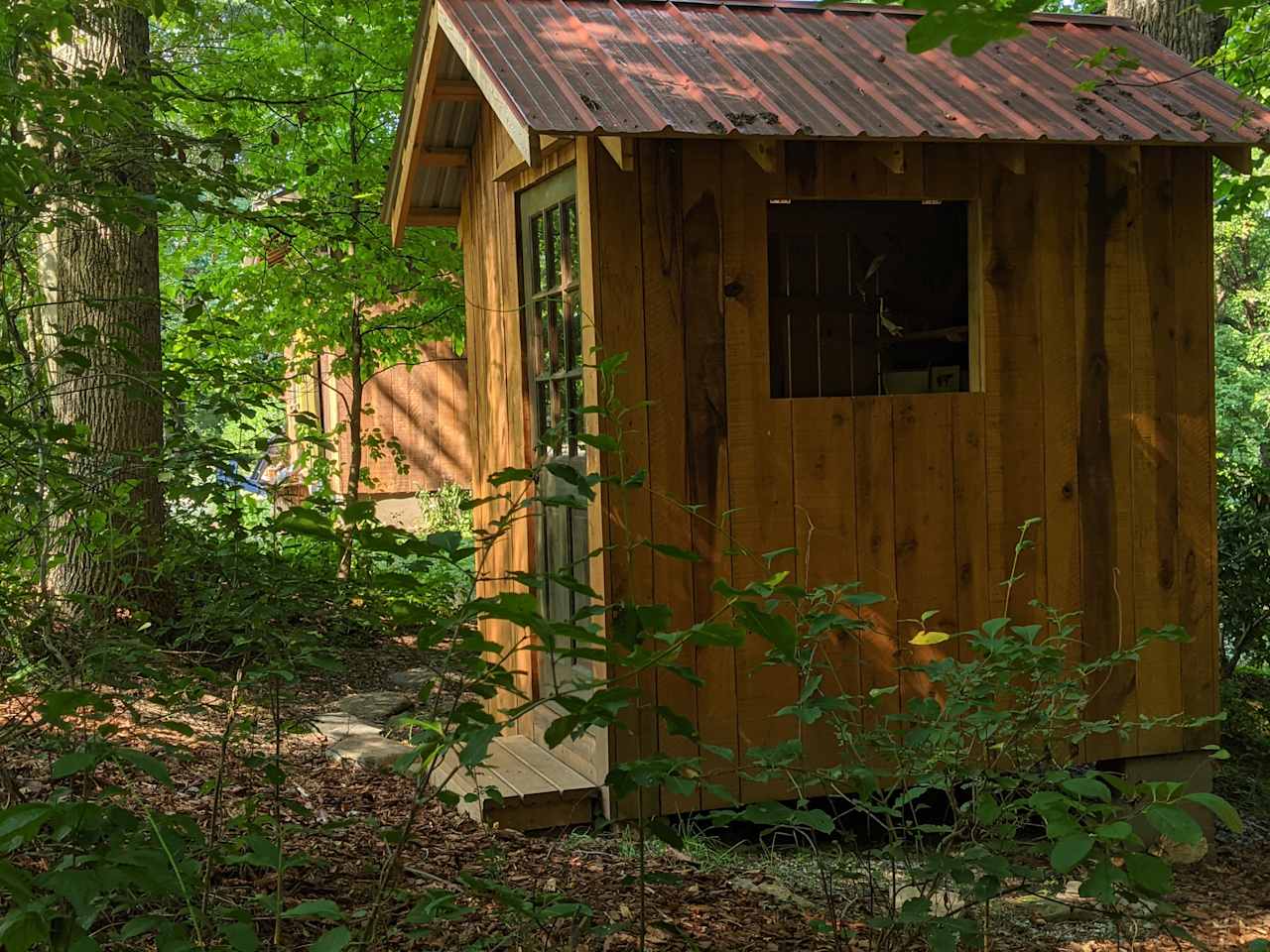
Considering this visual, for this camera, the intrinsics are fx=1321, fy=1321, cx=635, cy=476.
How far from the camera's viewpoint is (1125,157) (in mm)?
5980

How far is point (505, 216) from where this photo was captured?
22.4ft

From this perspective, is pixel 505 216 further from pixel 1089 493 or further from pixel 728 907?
pixel 728 907

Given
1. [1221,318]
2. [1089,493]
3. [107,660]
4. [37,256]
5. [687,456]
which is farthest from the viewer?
[1221,318]

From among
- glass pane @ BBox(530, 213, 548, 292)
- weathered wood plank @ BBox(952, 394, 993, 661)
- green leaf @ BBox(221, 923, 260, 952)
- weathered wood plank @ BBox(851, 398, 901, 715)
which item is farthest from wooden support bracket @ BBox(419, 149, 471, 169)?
green leaf @ BBox(221, 923, 260, 952)

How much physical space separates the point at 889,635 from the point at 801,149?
7.01 ft

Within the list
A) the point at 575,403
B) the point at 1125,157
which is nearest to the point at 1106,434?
the point at 1125,157

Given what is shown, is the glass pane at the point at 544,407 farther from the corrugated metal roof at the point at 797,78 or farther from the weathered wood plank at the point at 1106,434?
the weathered wood plank at the point at 1106,434

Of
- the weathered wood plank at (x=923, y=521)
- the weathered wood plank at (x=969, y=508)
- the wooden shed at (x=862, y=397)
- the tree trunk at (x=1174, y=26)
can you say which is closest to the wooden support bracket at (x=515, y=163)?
the wooden shed at (x=862, y=397)

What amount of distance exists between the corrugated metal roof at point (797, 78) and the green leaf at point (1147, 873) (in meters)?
3.23

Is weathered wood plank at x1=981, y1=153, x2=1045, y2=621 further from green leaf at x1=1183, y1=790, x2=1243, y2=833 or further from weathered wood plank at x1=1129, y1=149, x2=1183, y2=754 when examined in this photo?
green leaf at x1=1183, y1=790, x2=1243, y2=833

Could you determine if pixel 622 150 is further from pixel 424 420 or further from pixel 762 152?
pixel 424 420

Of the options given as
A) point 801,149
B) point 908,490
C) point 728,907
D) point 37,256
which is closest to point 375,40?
point 37,256

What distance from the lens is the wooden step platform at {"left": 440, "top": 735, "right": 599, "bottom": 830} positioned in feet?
18.1

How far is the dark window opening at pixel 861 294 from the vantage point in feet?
24.8
